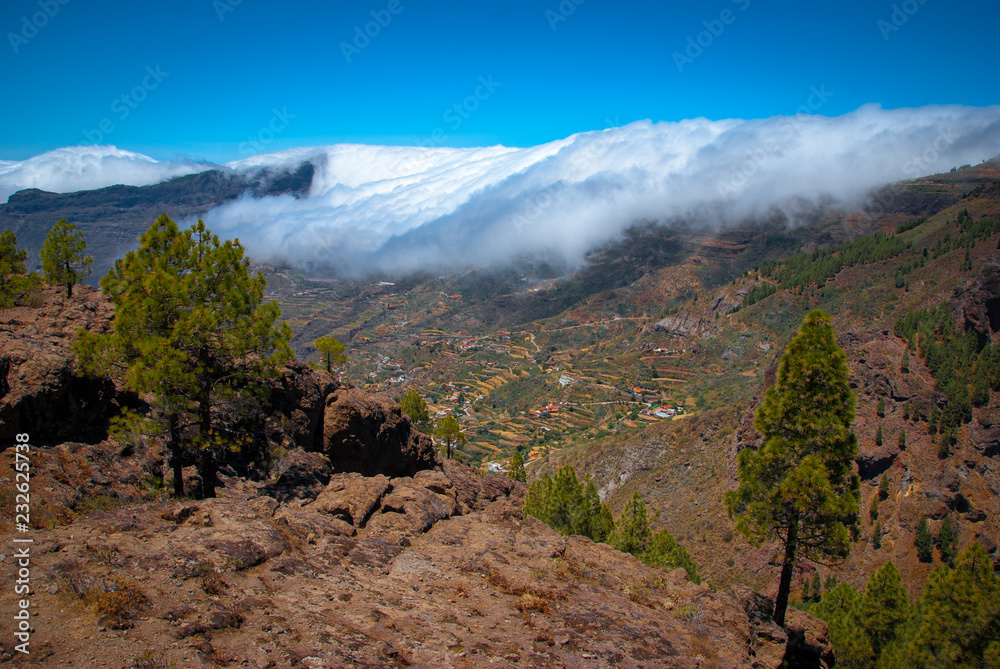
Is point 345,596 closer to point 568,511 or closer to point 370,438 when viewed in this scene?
point 370,438

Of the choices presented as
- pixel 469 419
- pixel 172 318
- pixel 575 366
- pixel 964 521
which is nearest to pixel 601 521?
pixel 172 318

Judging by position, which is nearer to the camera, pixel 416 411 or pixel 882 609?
pixel 882 609

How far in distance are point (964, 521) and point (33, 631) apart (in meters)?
77.7

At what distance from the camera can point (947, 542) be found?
169 feet

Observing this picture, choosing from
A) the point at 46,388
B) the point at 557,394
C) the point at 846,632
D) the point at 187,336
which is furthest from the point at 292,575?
the point at 557,394

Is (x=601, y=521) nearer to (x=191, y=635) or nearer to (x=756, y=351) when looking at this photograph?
(x=191, y=635)

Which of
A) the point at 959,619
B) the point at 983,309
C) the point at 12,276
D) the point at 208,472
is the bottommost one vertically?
the point at 959,619

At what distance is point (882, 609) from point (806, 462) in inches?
969

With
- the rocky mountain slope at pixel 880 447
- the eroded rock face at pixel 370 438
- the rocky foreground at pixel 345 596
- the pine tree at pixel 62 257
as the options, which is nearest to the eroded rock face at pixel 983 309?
the rocky mountain slope at pixel 880 447

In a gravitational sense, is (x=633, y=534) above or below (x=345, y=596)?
below

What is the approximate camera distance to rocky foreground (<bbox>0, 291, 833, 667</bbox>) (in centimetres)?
855

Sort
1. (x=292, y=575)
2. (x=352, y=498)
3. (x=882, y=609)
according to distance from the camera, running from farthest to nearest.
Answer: (x=882, y=609)
(x=352, y=498)
(x=292, y=575)

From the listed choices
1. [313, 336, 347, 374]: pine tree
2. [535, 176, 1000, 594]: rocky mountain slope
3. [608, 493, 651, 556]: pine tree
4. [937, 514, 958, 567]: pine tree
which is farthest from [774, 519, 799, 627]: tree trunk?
[937, 514, 958, 567]: pine tree

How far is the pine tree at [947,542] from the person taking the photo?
166 ft
